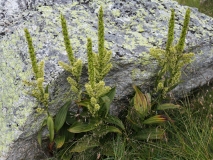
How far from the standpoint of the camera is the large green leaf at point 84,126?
4023 millimetres

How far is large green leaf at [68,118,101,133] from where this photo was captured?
4023 mm

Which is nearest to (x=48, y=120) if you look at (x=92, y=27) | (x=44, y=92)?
(x=44, y=92)

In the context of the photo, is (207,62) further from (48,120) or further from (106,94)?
(48,120)

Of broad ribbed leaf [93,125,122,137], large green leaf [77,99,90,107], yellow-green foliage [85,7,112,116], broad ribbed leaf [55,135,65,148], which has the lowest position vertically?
broad ribbed leaf [55,135,65,148]

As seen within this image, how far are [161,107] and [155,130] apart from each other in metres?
0.34

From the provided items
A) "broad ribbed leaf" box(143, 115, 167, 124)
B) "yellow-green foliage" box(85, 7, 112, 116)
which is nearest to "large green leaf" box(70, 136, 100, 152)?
"yellow-green foliage" box(85, 7, 112, 116)

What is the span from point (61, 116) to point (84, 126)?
1.14ft

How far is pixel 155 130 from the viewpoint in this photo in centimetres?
435

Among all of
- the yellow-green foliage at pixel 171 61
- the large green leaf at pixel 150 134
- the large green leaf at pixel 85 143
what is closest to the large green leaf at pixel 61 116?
the large green leaf at pixel 85 143

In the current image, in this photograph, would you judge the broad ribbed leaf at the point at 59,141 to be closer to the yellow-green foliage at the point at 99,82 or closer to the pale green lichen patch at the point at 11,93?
the pale green lichen patch at the point at 11,93

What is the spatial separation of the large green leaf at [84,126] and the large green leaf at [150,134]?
0.72 m

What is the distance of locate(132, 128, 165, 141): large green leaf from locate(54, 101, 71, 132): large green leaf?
1.07 meters

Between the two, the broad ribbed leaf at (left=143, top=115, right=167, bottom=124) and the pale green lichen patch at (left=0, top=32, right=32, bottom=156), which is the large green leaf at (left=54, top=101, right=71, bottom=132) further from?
the broad ribbed leaf at (left=143, top=115, right=167, bottom=124)

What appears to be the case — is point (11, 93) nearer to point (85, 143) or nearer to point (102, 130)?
point (85, 143)
